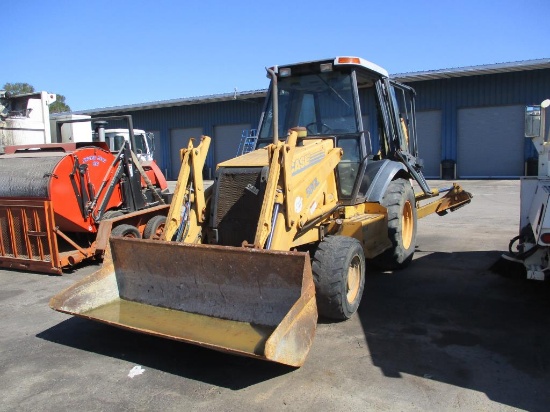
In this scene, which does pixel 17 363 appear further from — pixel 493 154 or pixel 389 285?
pixel 493 154

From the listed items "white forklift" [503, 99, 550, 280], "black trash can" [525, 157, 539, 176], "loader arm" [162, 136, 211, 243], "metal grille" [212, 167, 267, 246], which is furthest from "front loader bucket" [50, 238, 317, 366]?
"black trash can" [525, 157, 539, 176]

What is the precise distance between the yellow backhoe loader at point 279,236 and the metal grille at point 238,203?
1 cm

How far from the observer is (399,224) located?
6180mm

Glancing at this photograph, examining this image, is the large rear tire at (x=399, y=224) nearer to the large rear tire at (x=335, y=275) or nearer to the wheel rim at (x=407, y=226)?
the wheel rim at (x=407, y=226)

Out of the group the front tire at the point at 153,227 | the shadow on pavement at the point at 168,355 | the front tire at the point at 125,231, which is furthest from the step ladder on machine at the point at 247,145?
the shadow on pavement at the point at 168,355

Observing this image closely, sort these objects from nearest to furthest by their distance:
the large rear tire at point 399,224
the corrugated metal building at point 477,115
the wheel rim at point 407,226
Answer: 1. the large rear tire at point 399,224
2. the wheel rim at point 407,226
3. the corrugated metal building at point 477,115

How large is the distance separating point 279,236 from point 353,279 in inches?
38.4

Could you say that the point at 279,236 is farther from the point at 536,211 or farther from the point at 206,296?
the point at 536,211

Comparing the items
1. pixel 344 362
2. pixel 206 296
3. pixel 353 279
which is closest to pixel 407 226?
pixel 353 279

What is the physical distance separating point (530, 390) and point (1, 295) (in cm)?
594

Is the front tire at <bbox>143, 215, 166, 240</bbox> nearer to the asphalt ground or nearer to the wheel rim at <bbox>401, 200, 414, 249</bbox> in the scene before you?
the asphalt ground

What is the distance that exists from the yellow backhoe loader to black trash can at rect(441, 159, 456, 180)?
1602cm

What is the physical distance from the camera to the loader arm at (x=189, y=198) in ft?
16.3

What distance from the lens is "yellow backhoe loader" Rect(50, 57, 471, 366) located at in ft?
13.0
